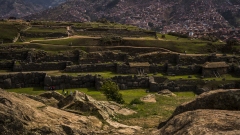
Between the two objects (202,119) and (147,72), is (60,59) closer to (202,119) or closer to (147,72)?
(147,72)

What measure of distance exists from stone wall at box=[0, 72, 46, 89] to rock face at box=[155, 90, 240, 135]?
3800 centimetres

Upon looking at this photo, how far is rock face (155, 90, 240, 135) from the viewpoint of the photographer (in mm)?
7691

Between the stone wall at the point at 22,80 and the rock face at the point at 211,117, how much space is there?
3800 cm

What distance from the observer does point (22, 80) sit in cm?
4538

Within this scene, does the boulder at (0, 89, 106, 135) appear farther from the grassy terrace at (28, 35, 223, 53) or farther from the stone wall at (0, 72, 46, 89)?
the grassy terrace at (28, 35, 223, 53)

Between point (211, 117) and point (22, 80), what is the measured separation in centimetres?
4192

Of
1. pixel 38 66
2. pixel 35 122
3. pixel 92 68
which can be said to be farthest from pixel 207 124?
pixel 38 66

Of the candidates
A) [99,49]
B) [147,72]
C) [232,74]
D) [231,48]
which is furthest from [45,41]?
[231,48]

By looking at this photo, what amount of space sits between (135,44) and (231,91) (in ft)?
198

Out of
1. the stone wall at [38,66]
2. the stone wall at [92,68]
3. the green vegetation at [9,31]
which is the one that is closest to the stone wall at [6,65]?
the stone wall at [38,66]

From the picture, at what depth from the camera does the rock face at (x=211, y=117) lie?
769 cm

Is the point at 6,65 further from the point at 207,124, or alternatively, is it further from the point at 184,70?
the point at 207,124

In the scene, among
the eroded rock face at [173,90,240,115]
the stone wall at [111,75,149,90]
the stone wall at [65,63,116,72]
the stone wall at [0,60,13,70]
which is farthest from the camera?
the stone wall at [0,60,13,70]

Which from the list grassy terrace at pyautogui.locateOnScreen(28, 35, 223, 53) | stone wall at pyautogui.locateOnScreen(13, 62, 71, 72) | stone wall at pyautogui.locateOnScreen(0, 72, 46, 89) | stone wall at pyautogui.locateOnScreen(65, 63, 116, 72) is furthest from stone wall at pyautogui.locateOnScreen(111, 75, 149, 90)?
grassy terrace at pyautogui.locateOnScreen(28, 35, 223, 53)
